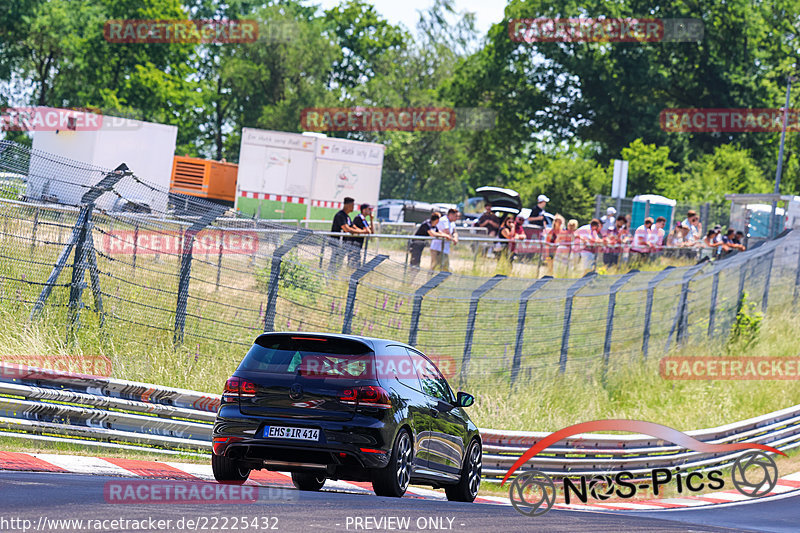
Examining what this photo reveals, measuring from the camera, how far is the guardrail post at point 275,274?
13.6 m

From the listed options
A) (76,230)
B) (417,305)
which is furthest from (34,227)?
(417,305)

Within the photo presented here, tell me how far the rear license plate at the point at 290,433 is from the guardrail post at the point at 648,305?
12.8 meters

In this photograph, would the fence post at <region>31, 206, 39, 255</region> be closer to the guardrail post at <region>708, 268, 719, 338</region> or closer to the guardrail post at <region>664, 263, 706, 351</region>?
the guardrail post at <region>664, 263, 706, 351</region>

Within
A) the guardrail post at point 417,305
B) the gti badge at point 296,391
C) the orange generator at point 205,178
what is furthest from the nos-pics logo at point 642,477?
the orange generator at point 205,178

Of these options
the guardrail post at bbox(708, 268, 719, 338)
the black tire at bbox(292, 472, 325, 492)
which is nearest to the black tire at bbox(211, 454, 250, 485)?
the black tire at bbox(292, 472, 325, 492)

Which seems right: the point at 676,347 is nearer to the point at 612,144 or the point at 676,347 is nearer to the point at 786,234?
the point at 786,234

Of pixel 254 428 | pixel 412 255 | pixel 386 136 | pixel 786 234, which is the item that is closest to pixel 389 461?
pixel 254 428

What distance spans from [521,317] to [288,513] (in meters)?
10.9

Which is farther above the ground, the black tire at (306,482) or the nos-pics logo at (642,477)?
the black tire at (306,482)

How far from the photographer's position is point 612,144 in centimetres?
6844

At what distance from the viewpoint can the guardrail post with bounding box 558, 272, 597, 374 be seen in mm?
19250

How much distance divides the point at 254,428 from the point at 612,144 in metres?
61.0

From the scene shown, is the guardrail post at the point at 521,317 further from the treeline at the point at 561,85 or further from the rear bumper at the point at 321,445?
the treeline at the point at 561,85

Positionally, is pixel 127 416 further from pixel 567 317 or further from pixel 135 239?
pixel 567 317
